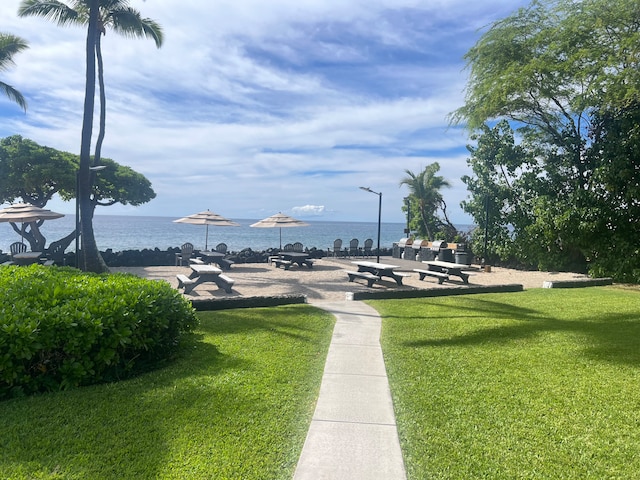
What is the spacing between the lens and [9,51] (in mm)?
15812

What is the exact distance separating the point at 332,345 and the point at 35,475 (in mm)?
3818

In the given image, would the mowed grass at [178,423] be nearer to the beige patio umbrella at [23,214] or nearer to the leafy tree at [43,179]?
the beige patio umbrella at [23,214]

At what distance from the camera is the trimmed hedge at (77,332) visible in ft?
12.7

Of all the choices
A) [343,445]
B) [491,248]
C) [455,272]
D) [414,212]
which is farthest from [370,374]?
[414,212]

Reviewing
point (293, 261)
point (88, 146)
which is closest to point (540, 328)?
point (293, 261)

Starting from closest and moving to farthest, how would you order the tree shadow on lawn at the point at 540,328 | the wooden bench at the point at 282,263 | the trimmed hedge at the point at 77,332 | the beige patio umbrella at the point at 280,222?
the trimmed hedge at the point at 77,332
the tree shadow on lawn at the point at 540,328
the wooden bench at the point at 282,263
the beige patio umbrella at the point at 280,222

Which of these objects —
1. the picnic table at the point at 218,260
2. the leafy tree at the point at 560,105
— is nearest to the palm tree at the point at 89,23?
the picnic table at the point at 218,260

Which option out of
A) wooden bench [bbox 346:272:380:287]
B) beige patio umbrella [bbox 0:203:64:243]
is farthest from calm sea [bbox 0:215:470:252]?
beige patio umbrella [bbox 0:203:64:243]

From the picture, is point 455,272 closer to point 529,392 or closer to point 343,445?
point 529,392

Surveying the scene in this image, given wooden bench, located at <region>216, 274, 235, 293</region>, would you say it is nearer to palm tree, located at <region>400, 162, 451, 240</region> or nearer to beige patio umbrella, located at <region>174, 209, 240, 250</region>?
beige patio umbrella, located at <region>174, 209, 240, 250</region>

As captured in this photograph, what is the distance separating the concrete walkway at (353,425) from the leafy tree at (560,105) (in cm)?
1268

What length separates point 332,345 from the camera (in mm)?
5953

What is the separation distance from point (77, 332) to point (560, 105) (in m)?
18.4

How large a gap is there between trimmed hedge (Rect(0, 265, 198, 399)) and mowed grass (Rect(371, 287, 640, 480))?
2.77 meters
